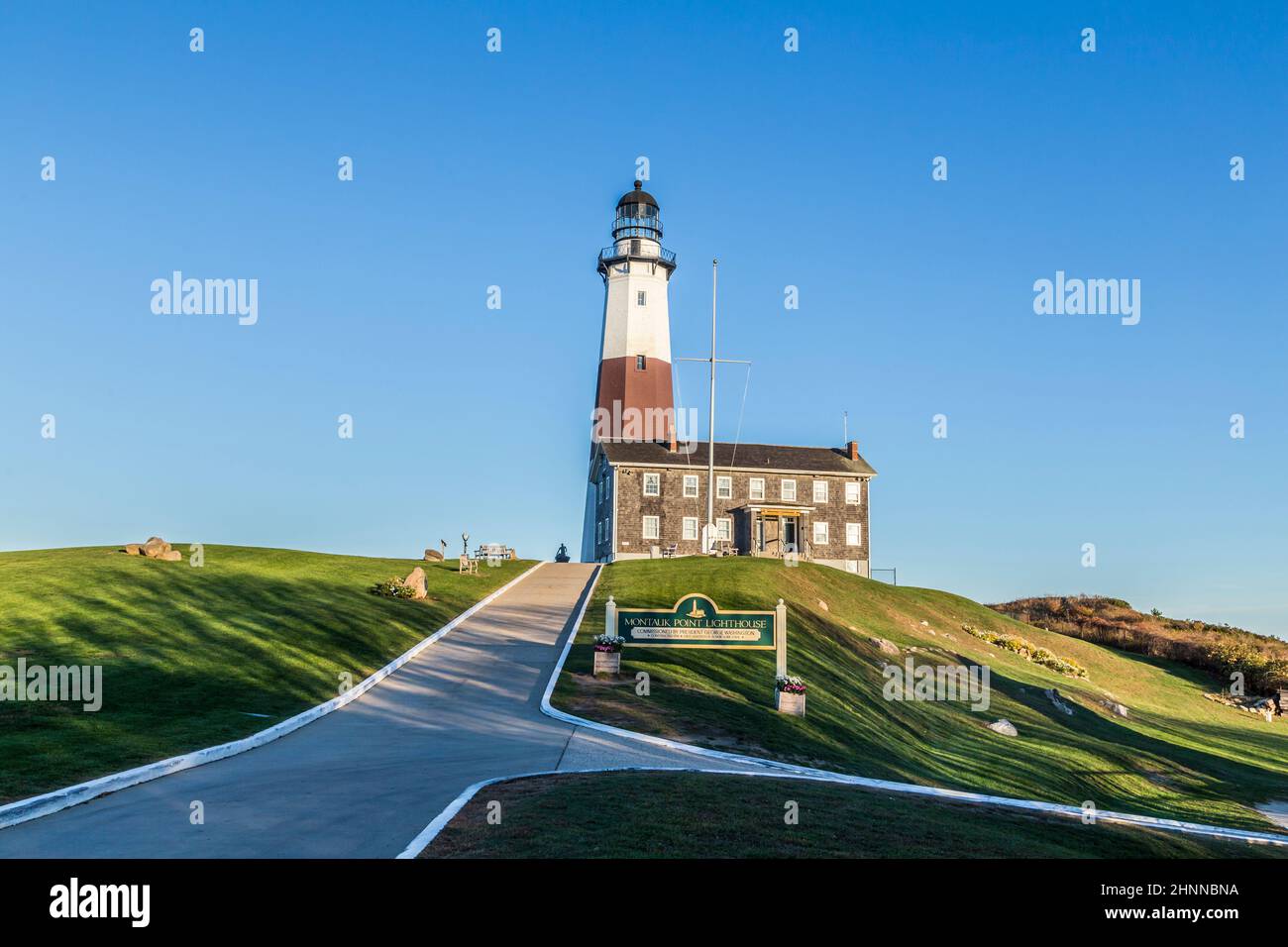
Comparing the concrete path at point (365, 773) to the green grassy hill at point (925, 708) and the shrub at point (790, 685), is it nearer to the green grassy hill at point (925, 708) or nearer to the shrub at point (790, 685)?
the green grassy hill at point (925, 708)

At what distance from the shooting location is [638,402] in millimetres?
65375

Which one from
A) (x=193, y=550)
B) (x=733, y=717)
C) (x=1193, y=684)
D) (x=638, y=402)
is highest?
(x=638, y=402)

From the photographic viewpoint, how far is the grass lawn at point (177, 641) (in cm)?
1766

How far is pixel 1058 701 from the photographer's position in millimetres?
38219

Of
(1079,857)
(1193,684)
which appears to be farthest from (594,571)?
(1079,857)

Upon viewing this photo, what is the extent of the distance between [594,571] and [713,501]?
1105 centimetres

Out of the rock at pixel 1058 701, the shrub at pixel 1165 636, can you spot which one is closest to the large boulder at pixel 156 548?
the rock at pixel 1058 701

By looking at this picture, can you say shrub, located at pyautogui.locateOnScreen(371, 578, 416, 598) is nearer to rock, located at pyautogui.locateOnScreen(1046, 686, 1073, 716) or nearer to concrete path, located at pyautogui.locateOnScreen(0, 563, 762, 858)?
concrete path, located at pyautogui.locateOnScreen(0, 563, 762, 858)

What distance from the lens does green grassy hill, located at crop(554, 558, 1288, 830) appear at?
23109 millimetres

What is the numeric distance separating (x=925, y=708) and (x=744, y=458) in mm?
29750

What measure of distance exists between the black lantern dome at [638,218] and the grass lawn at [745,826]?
5459 cm
